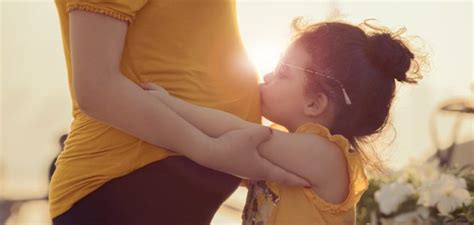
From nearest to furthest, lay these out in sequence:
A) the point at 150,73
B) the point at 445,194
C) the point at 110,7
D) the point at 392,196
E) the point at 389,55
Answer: the point at 110,7 → the point at 150,73 → the point at 389,55 → the point at 445,194 → the point at 392,196

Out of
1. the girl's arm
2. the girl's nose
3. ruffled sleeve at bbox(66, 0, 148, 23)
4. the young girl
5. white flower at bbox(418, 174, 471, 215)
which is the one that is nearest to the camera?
ruffled sleeve at bbox(66, 0, 148, 23)

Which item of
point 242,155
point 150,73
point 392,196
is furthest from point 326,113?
point 392,196

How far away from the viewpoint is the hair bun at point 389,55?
1.76 metres

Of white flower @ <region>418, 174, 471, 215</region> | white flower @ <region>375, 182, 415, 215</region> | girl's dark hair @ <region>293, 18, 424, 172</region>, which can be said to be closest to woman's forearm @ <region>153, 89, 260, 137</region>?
girl's dark hair @ <region>293, 18, 424, 172</region>

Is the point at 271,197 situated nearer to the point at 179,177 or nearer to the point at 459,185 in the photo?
the point at 179,177

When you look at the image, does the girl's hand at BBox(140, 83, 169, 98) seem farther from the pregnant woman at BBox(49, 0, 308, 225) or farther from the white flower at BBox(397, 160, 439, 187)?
the white flower at BBox(397, 160, 439, 187)

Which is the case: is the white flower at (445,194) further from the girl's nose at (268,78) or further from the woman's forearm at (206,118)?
the woman's forearm at (206,118)

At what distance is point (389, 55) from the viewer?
5.78 ft

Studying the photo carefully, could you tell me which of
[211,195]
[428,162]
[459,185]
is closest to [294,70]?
[211,195]

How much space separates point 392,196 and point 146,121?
9.60ft

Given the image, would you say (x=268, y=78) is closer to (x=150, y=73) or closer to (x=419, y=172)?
(x=150, y=73)

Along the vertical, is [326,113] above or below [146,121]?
below

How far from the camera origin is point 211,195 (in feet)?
5.10

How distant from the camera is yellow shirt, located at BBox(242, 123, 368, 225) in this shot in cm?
164
